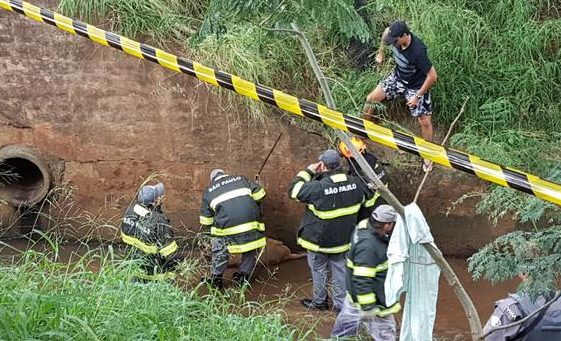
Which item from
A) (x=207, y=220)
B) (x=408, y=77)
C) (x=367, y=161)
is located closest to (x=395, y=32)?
(x=408, y=77)

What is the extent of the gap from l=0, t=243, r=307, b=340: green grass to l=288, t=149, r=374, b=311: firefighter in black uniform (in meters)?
2.33

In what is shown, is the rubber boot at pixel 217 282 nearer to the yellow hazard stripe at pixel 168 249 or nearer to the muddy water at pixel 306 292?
the muddy water at pixel 306 292

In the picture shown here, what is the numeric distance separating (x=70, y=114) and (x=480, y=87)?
14.2 ft

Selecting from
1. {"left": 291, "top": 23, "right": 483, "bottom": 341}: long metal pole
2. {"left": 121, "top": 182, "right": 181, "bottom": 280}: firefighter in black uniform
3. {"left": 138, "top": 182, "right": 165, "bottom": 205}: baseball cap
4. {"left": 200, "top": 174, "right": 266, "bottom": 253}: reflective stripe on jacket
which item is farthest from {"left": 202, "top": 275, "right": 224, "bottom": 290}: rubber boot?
{"left": 291, "top": 23, "right": 483, "bottom": 341}: long metal pole

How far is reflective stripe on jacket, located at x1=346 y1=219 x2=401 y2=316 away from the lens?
564 centimetres

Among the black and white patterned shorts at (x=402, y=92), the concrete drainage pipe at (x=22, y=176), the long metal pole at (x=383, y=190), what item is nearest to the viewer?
the long metal pole at (x=383, y=190)

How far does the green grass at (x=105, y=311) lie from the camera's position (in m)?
3.59

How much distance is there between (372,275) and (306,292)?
2051mm

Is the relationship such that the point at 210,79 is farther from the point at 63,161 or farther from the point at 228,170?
the point at 63,161

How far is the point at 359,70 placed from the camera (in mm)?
7938

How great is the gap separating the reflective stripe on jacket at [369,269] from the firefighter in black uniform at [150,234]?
1477 millimetres

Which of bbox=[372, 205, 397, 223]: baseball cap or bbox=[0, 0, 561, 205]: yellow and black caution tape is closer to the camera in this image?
bbox=[0, 0, 561, 205]: yellow and black caution tape

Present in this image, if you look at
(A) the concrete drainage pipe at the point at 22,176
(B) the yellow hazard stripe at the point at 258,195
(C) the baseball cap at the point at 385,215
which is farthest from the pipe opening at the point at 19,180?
(C) the baseball cap at the point at 385,215

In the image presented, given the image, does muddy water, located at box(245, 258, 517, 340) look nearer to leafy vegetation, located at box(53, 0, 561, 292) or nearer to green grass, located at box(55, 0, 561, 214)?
leafy vegetation, located at box(53, 0, 561, 292)
